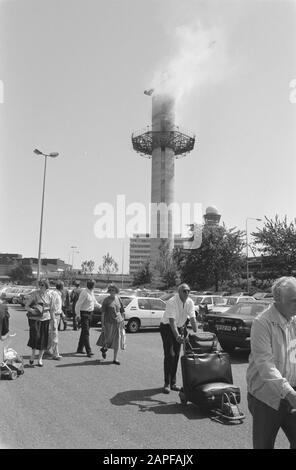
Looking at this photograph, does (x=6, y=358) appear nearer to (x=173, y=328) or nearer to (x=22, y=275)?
(x=173, y=328)

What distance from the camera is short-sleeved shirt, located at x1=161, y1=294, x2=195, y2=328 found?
6.93 m

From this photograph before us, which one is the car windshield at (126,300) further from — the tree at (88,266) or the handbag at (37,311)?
the tree at (88,266)

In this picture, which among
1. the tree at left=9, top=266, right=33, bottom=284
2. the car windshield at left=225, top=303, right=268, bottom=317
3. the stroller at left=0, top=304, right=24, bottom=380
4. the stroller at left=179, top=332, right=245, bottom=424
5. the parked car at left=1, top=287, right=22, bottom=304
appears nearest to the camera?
the stroller at left=179, top=332, right=245, bottom=424

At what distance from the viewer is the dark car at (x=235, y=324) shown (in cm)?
1060

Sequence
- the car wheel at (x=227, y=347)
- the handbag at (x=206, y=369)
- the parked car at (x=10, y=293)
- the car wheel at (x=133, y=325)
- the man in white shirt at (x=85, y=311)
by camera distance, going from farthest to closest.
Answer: the parked car at (x=10, y=293) < the car wheel at (x=133, y=325) < the car wheel at (x=227, y=347) < the man in white shirt at (x=85, y=311) < the handbag at (x=206, y=369)

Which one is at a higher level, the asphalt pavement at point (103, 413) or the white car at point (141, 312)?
the white car at point (141, 312)

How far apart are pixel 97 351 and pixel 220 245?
104ft

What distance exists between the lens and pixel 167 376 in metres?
6.95

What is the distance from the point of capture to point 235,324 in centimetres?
1078

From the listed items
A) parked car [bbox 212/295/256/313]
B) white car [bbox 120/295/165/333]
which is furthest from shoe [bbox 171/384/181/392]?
parked car [bbox 212/295/256/313]

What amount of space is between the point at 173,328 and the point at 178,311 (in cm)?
40

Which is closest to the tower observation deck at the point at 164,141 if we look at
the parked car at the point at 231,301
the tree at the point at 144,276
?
the tree at the point at 144,276

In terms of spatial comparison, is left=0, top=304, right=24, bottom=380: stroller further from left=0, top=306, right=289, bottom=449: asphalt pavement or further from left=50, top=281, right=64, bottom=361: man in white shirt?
left=50, top=281, right=64, bottom=361: man in white shirt

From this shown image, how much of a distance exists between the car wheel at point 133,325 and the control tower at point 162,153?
68941 millimetres
